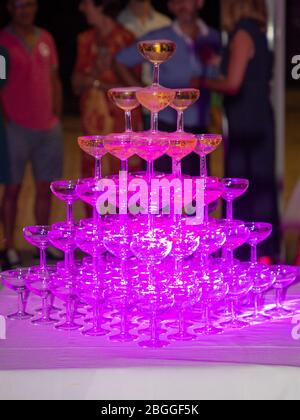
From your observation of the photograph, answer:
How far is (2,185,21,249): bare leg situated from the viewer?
486cm

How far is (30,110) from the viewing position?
4.84 metres

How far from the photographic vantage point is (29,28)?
188 inches

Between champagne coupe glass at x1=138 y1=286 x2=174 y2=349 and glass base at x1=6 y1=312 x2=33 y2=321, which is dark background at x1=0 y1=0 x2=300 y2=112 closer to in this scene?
glass base at x1=6 y1=312 x2=33 y2=321

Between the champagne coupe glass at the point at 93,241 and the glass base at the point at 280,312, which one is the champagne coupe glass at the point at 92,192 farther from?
the glass base at the point at 280,312

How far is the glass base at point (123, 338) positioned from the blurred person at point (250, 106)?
270cm

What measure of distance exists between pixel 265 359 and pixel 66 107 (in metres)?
3.29

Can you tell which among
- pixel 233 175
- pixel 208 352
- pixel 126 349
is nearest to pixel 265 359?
pixel 208 352

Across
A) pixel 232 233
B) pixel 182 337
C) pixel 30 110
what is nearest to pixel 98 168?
pixel 232 233

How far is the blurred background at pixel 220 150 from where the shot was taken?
4.73 meters

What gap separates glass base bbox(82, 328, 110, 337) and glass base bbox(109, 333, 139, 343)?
39mm

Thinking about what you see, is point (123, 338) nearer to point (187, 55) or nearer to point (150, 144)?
point (150, 144)

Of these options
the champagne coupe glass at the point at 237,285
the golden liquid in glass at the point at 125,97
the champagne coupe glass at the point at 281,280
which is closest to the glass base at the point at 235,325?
the champagne coupe glass at the point at 237,285
